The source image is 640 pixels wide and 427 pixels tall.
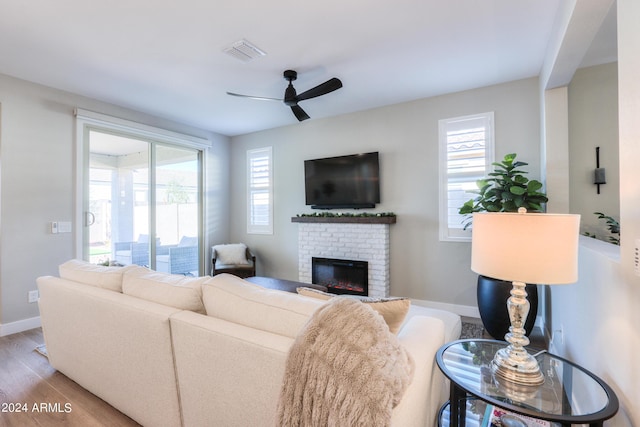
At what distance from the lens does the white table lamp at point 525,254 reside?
115 centimetres

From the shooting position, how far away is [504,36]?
2432 mm

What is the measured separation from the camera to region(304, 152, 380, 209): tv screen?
400 centimetres

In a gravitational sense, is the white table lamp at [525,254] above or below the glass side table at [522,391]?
above

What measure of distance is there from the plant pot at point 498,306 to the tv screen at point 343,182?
1.73m

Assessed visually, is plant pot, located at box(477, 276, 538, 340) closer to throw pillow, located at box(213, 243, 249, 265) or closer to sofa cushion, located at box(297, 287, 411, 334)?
sofa cushion, located at box(297, 287, 411, 334)

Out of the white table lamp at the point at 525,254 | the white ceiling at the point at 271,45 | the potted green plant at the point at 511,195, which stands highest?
the white ceiling at the point at 271,45

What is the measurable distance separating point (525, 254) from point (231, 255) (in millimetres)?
4253

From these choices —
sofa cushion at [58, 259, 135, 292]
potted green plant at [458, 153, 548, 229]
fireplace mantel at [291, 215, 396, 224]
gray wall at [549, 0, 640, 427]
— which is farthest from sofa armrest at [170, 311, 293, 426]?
fireplace mantel at [291, 215, 396, 224]

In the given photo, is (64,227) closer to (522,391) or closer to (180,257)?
(180,257)

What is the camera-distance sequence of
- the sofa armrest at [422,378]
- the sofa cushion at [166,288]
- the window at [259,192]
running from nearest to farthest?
the sofa armrest at [422,378] → the sofa cushion at [166,288] → the window at [259,192]

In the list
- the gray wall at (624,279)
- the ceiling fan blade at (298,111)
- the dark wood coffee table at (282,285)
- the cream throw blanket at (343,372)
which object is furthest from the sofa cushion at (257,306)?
the ceiling fan blade at (298,111)

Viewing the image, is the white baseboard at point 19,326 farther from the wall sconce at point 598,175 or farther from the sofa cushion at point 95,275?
the wall sconce at point 598,175

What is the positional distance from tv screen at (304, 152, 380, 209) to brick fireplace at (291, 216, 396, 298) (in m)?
0.27

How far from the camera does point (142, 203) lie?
4.29 meters
